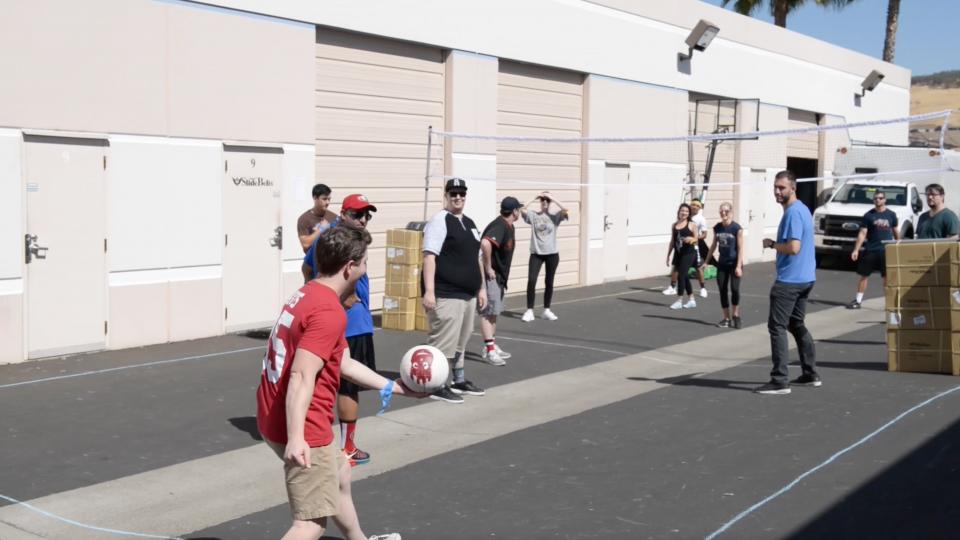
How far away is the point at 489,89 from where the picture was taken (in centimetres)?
1841

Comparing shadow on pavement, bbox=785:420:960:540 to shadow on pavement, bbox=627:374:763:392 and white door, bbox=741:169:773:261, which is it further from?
white door, bbox=741:169:773:261

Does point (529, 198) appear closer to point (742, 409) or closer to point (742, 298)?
point (742, 298)

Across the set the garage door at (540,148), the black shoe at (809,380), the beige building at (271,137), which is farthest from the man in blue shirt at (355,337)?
the garage door at (540,148)

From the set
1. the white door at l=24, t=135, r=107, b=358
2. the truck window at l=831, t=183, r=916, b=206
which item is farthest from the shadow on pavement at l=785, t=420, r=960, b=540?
the truck window at l=831, t=183, r=916, b=206

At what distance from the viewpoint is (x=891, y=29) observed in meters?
43.2

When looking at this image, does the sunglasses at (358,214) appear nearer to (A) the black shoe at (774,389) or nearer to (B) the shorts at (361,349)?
(B) the shorts at (361,349)

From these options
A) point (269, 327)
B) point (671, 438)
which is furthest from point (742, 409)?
point (269, 327)

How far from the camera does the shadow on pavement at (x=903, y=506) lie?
6.14m

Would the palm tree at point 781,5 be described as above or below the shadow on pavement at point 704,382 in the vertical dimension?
above

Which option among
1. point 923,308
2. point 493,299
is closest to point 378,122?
point 493,299

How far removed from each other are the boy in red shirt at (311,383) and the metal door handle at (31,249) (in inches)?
305

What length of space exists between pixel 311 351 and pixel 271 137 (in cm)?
1015

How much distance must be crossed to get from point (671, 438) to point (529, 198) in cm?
1152

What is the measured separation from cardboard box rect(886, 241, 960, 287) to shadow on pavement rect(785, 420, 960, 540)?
3.72m
